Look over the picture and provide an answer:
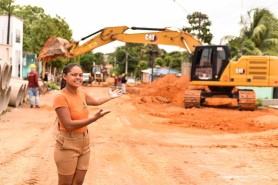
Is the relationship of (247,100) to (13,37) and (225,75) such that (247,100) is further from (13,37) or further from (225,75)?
(13,37)

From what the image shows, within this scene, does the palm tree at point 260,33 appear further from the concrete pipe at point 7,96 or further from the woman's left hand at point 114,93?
the woman's left hand at point 114,93

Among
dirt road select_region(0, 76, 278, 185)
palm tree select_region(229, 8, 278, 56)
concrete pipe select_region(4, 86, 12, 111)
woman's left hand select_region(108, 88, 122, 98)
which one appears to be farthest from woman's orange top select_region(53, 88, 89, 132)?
palm tree select_region(229, 8, 278, 56)

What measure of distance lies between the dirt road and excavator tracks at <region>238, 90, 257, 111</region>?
3382 mm

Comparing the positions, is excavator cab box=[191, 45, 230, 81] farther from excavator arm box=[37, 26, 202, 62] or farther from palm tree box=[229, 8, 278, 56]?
palm tree box=[229, 8, 278, 56]

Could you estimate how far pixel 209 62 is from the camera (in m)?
22.1

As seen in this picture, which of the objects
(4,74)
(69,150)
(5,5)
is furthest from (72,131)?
(5,5)

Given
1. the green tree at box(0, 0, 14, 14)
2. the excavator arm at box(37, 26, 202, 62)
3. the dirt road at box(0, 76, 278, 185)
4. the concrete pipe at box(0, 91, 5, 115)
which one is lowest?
the dirt road at box(0, 76, 278, 185)

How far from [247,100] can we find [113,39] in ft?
27.4

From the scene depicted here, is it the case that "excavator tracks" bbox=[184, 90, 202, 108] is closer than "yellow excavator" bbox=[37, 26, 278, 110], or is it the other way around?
"yellow excavator" bbox=[37, 26, 278, 110]

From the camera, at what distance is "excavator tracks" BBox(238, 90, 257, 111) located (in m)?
21.1

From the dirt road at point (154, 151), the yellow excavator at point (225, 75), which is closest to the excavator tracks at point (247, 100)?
the yellow excavator at point (225, 75)

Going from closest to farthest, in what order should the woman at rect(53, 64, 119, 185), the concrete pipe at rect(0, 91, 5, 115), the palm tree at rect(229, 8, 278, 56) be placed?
the woman at rect(53, 64, 119, 185), the concrete pipe at rect(0, 91, 5, 115), the palm tree at rect(229, 8, 278, 56)

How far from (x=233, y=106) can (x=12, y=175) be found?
1809cm

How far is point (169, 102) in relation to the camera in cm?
2769
